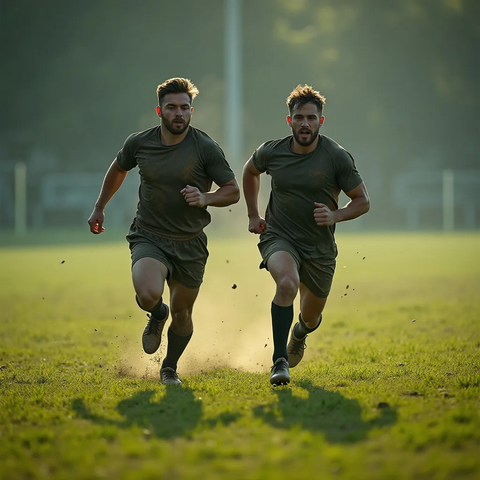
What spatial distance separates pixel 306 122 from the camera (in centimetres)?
657

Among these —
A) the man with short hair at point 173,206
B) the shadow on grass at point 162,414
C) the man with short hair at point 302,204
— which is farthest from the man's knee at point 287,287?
the shadow on grass at point 162,414

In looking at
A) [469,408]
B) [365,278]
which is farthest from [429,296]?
[469,408]

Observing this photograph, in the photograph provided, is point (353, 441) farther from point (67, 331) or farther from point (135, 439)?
point (67, 331)

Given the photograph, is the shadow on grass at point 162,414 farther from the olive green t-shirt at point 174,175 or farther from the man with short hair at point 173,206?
the olive green t-shirt at point 174,175

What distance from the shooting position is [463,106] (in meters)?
52.8

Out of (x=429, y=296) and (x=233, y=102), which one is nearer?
(x=429, y=296)

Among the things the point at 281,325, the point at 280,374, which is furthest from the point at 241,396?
the point at 281,325

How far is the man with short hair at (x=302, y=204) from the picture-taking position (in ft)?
21.0

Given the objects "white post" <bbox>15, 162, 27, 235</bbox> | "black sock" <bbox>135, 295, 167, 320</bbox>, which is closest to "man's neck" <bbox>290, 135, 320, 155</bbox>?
"black sock" <bbox>135, 295, 167, 320</bbox>

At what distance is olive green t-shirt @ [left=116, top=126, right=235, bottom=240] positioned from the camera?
6.59 m

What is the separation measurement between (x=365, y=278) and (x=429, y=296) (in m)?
3.61

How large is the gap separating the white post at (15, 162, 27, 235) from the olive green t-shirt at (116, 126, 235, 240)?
36.4 meters

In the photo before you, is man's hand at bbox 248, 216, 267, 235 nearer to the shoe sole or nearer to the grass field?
the grass field

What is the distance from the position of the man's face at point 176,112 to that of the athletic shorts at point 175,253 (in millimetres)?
891
